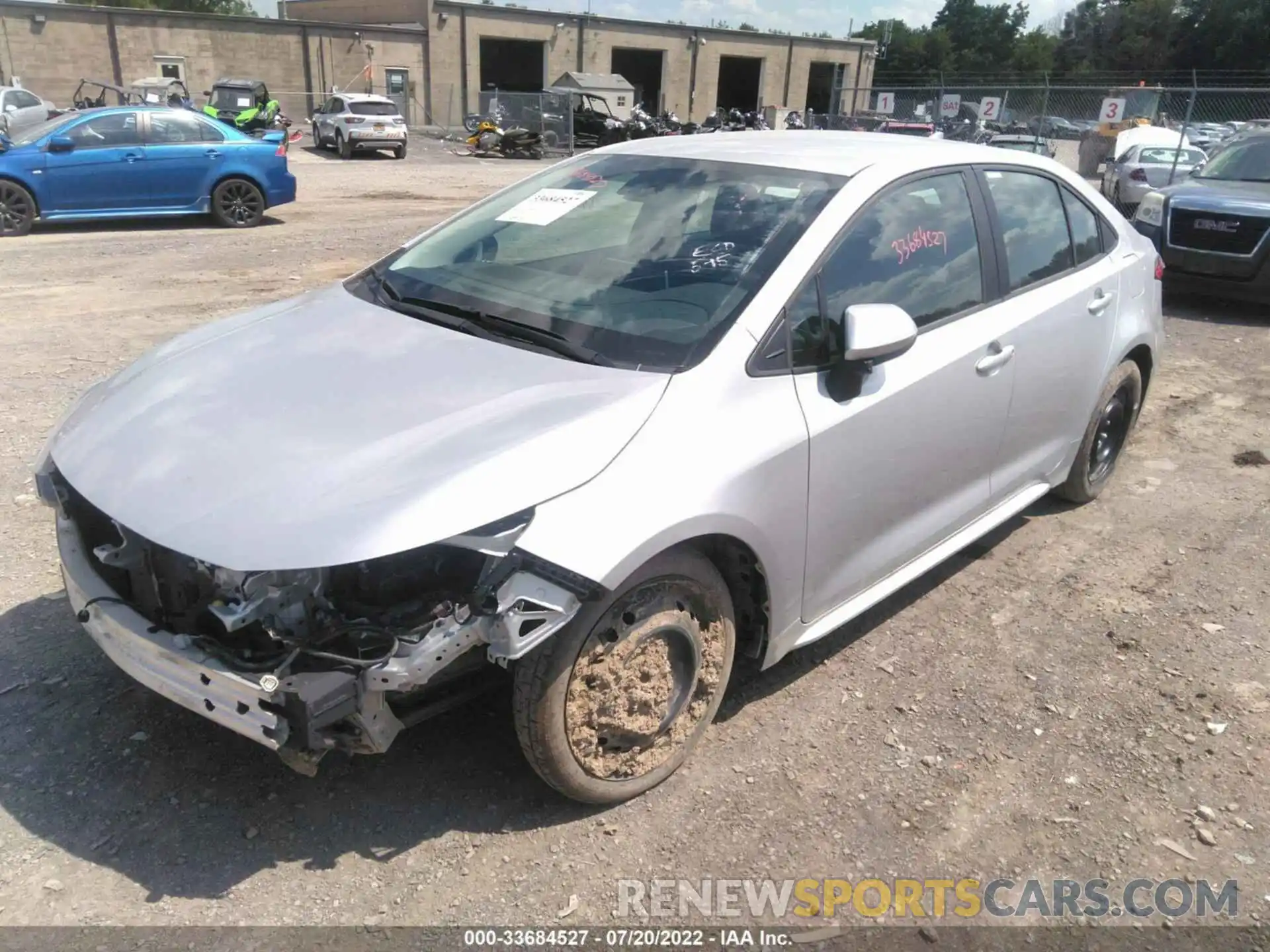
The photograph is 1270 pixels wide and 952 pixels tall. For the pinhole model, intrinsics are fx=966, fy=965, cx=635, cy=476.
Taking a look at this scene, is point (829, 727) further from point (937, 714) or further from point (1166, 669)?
point (1166, 669)

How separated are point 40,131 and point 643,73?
52.9 m

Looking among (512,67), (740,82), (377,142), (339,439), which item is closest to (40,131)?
(339,439)

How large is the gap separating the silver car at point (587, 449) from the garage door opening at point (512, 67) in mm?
58856

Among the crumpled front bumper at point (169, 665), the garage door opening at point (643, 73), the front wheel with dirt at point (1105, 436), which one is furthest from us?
the garage door opening at point (643, 73)

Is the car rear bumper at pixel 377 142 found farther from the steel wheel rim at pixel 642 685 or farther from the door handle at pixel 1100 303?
the steel wheel rim at pixel 642 685

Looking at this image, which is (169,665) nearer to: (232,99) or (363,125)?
(363,125)

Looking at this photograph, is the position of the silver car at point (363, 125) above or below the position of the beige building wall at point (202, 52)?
below

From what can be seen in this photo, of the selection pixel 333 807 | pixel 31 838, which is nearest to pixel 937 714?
pixel 333 807

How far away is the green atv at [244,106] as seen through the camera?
89.1 ft

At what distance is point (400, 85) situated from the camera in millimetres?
43000

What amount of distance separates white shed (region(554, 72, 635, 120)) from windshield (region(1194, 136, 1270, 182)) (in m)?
29.3

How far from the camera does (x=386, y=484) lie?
7.65 feet

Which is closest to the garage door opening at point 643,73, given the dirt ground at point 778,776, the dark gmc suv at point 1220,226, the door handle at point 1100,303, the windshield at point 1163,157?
the windshield at point 1163,157

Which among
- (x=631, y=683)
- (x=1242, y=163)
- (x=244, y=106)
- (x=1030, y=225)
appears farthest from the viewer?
(x=244, y=106)
